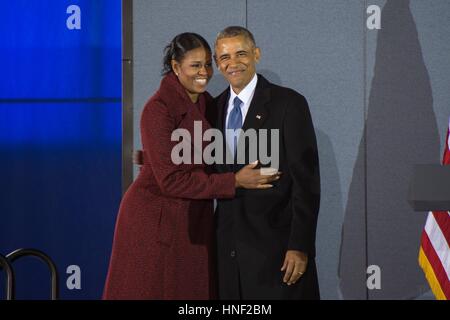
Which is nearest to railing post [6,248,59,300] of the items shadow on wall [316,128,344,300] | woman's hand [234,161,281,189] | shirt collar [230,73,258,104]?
woman's hand [234,161,281,189]

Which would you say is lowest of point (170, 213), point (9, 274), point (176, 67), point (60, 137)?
point (9, 274)

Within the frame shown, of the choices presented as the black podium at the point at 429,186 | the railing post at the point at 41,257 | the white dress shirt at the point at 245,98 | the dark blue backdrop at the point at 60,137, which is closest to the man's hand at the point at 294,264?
the white dress shirt at the point at 245,98

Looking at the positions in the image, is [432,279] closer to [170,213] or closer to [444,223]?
[444,223]

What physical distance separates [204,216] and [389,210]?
1.30 m

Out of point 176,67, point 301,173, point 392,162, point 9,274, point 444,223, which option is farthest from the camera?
point 392,162

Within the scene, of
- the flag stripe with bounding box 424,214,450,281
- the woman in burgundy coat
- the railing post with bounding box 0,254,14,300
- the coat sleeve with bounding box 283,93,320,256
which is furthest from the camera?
the flag stripe with bounding box 424,214,450,281

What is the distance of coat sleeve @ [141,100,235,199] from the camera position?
2.56 m

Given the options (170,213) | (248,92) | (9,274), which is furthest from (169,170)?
(9,274)

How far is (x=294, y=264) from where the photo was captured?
2.54 m

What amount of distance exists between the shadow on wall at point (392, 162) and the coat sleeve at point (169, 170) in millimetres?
1219

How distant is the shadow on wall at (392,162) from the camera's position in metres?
3.52

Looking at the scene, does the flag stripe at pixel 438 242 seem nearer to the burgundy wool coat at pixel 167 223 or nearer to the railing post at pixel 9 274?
the burgundy wool coat at pixel 167 223

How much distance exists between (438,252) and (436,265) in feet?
0.20

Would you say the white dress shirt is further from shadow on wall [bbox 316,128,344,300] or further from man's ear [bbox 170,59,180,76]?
shadow on wall [bbox 316,128,344,300]
